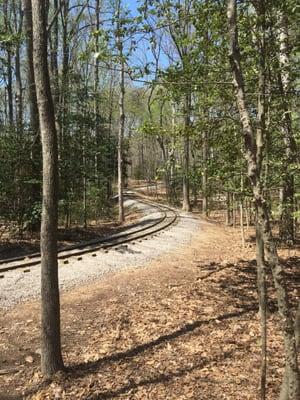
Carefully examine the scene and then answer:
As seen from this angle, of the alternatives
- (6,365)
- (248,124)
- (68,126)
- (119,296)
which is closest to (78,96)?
(68,126)

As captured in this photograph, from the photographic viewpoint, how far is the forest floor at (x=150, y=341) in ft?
15.2

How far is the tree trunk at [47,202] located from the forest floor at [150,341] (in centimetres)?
39

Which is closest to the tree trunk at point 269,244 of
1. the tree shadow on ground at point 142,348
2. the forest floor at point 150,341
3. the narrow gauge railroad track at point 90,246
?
the forest floor at point 150,341

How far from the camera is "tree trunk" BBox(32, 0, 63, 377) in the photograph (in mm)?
4578

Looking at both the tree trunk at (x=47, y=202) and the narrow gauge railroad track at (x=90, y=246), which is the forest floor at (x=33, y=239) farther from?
the tree trunk at (x=47, y=202)

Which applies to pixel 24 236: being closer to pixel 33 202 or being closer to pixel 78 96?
pixel 33 202

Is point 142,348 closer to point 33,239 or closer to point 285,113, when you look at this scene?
point 285,113

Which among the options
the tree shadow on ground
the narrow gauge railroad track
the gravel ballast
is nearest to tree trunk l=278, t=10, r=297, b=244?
the tree shadow on ground

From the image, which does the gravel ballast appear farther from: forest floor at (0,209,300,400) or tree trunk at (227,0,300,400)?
tree trunk at (227,0,300,400)

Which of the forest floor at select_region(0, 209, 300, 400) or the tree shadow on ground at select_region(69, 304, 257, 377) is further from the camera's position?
the tree shadow on ground at select_region(69, 304, 257, 377)

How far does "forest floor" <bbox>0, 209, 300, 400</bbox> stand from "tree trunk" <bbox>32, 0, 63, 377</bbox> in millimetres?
389

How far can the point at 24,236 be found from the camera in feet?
43.2

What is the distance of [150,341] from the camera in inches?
228

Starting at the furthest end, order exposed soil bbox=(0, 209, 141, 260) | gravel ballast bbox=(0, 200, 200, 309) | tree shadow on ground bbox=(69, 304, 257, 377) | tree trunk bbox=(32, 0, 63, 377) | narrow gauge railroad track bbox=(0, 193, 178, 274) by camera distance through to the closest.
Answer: exposed soil bbox=(0, 209, 141, 260)
narrow gauge railroad track bbox=(0, 193, 178, 274)
gravel ballast bbox=(0, 200, 200, 309)
tree shadow on ground bbox=(69, 304, 257, 377)
tree trunk bbox=(32, 0, 63, 377)
